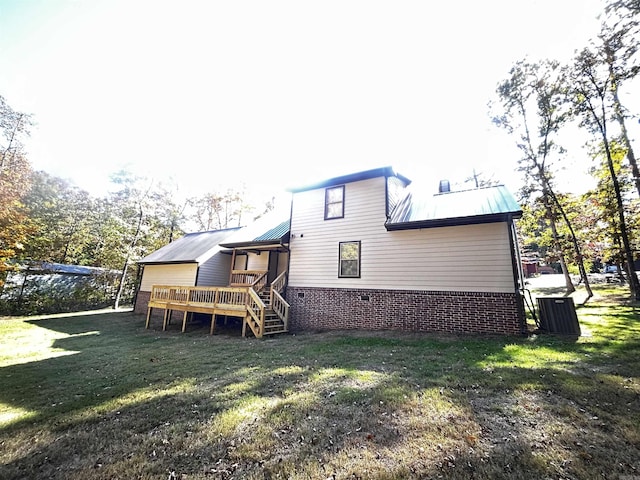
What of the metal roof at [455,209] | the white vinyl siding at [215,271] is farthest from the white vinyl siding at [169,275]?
the metal roof at [455,209]

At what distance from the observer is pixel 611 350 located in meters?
5.78

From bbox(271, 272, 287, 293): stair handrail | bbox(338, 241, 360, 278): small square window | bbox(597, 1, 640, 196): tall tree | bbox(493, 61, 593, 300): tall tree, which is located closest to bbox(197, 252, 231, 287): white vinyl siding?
bbox(271, 272, 287, 293): stair handrail

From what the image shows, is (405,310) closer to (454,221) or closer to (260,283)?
(454,221)

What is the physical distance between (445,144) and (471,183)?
7.79 metres

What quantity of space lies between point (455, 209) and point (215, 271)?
12.0 m

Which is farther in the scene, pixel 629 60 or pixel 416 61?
pixel 629 60

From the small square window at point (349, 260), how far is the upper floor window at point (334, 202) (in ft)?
4.33

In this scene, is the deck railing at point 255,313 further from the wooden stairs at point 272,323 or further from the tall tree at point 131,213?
the tall tree at point 131,213

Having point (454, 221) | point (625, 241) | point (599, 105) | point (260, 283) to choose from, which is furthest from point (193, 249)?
point (599, 105)

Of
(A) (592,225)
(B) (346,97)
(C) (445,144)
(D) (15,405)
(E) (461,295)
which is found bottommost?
(D) (15,405)

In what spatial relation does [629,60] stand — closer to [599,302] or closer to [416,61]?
[416,61]

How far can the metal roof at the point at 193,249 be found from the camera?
14874mm

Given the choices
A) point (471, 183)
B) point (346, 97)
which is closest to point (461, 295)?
point (346, 97)

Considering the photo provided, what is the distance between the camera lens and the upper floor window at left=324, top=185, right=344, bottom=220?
11.3 meters
